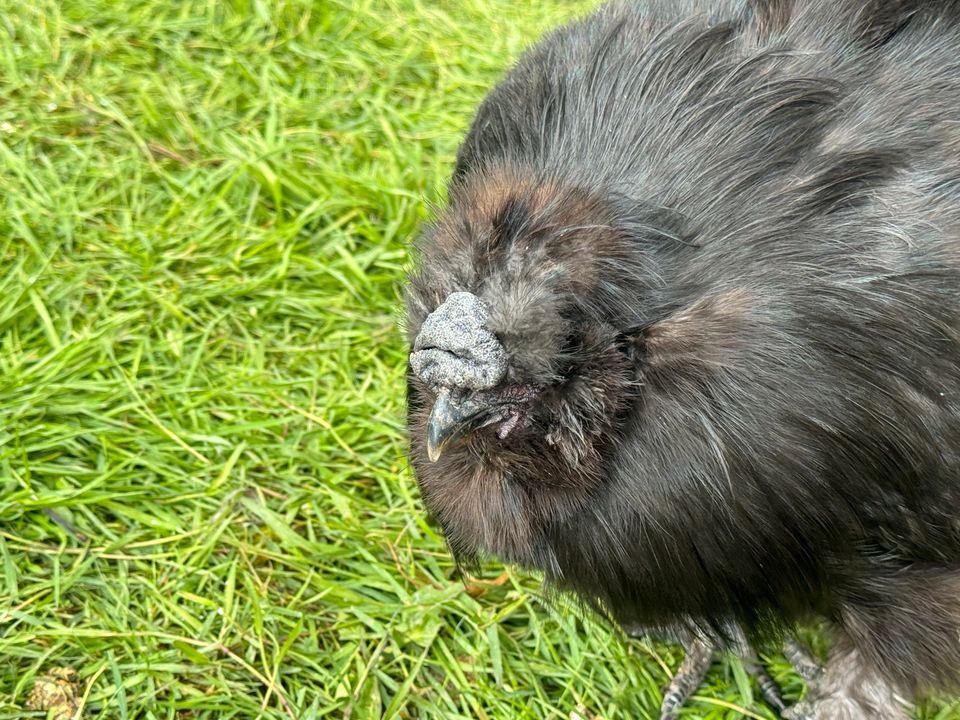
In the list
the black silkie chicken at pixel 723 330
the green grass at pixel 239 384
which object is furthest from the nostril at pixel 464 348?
the green grass at pixel 239 384

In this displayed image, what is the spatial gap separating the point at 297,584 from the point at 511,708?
797 millimetres

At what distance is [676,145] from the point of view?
2312mm

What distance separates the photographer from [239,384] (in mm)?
3871

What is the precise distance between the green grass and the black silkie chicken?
712mm

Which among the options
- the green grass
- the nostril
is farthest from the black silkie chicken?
the green grass

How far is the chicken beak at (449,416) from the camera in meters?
2.13

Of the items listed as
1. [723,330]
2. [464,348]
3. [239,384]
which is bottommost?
[239,384]

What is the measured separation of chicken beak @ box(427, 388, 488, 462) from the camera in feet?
7.00

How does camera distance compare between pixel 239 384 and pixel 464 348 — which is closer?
pixel 464 348

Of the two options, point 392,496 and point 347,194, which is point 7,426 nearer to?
point 392,496

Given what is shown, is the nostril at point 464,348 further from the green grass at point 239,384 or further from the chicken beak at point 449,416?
the green grass at point 239,384

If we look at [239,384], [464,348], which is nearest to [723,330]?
[464,348]

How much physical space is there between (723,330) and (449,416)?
569mm

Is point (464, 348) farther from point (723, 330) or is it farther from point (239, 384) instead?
point (239, 384)
